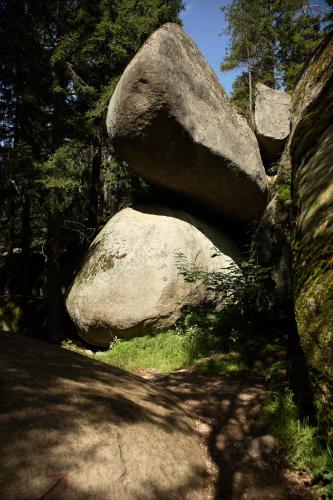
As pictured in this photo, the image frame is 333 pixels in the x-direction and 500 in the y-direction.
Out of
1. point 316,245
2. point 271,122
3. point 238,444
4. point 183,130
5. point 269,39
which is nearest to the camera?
point 316,245

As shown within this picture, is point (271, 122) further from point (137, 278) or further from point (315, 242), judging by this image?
point (315, 242)

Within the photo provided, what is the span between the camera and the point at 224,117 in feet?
31.3

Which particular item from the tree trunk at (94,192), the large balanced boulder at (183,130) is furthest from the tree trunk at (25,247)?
the large balanced boulder at (183,130)

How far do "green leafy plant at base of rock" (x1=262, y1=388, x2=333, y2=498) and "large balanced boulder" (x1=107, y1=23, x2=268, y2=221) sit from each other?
247 inches

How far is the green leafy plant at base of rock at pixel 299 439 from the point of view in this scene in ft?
8.14

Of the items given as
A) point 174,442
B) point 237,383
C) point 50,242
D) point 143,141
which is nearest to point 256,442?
point 174,442

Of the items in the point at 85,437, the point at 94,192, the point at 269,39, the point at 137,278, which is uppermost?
the point at 269,39

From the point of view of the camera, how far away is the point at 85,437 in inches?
90.0

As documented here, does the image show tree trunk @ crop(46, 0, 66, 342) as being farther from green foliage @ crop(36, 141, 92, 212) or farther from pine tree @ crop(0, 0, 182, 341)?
green foliage @ crop(36, 141, 92, 212)

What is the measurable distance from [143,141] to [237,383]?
5.87 metres

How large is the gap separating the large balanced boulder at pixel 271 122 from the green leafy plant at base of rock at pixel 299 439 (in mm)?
10209

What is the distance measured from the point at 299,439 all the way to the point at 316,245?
1507 mm

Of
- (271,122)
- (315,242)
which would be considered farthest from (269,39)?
(315,242)

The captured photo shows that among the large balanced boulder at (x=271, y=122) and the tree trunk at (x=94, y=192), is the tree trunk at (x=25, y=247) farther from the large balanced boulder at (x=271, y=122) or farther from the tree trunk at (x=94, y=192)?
the large balanced boulder at (x=271, y=122)
